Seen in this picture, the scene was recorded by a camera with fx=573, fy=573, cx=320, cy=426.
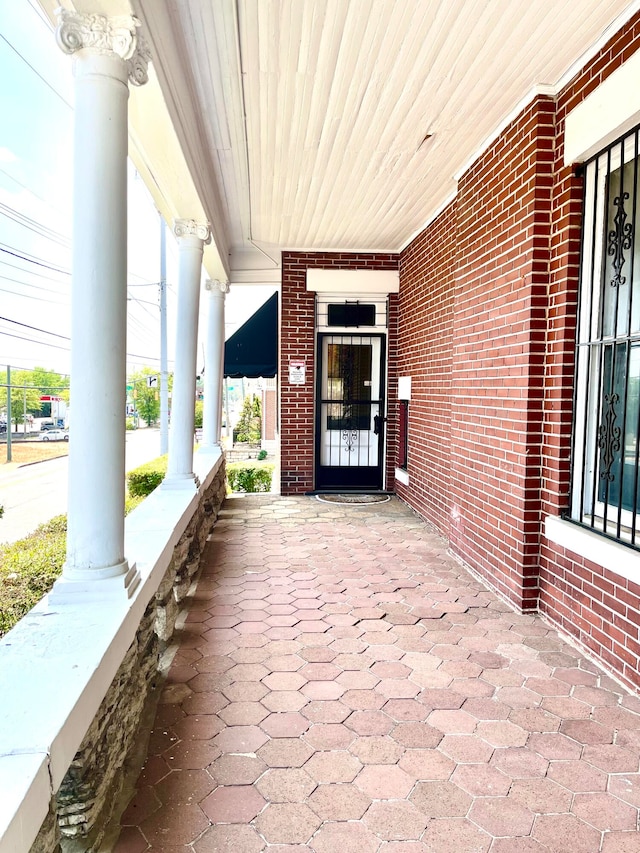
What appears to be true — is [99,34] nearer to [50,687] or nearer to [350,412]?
[50,687]

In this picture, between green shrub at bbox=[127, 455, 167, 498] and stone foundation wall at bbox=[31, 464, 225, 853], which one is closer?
stone foundation wall at bbox=[31, 464, 225, 853]

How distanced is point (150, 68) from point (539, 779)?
286 cm

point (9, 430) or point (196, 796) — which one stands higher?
point (9, 430)

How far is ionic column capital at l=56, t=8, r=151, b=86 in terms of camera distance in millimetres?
1785

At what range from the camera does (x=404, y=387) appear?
6707 millimetres

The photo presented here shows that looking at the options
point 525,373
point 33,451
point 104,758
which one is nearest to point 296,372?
point 33,451

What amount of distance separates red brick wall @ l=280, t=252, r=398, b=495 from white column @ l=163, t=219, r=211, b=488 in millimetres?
2829

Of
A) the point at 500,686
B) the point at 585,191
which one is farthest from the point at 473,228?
the point at 500,686

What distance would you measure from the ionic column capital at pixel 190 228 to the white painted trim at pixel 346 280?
9.50ft

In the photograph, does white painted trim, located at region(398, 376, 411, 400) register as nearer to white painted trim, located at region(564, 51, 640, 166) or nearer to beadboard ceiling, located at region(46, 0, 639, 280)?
beadboard ceiling, located at region(46, 0, 639, 280)

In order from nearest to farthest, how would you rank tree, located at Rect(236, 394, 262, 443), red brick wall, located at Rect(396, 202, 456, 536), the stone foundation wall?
the stone foundation wall, red brick wall, located at Rect(396, 202, 456, 536), tree, located at Rect(236, 394, 262, 443)

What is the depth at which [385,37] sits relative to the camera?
2.66 meters

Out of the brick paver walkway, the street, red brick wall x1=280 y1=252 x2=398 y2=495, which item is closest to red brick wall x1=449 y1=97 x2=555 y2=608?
the brick paver walkway

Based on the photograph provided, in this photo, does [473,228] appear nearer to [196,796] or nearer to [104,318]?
[104,318]
